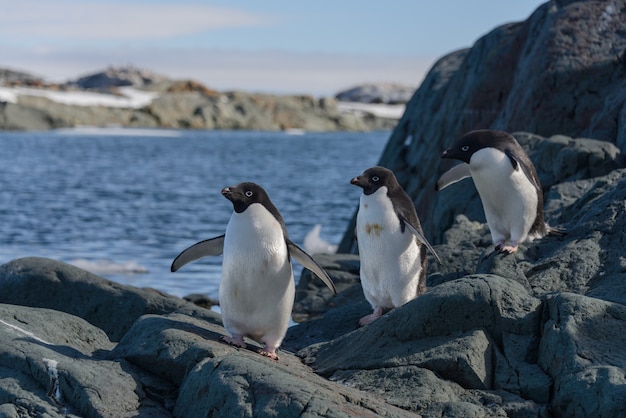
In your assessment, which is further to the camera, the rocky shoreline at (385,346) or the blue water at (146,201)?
the blue water at (146,201)

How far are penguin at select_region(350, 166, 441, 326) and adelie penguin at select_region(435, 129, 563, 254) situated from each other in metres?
0.82

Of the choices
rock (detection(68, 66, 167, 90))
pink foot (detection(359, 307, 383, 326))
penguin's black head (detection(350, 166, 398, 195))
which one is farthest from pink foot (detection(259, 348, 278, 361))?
rock (detection(68, 66, 167, 90))

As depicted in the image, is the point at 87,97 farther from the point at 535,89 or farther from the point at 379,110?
the point at 535,89

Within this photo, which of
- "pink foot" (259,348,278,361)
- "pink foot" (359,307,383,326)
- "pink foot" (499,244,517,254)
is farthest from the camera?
"pink foot" (499,244,517,254)

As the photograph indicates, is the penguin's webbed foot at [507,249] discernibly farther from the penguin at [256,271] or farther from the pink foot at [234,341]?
the pink foot at [234,341]

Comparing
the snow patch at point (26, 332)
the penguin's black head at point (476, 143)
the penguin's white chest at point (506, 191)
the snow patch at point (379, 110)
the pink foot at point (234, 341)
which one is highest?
the penguin's black head at point (476, 143)

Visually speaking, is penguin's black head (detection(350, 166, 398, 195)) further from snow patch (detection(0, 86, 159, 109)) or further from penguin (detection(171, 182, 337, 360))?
snow patch (detection(0, 86, 159, 109))

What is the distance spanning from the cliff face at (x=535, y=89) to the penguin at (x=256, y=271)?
5.04 meters

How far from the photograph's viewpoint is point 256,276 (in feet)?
21.7

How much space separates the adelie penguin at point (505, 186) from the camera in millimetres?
8289

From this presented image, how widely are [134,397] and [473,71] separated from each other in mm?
10989

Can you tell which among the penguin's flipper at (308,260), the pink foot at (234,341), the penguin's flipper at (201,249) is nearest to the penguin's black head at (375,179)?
the penguin's flipper at (308,260)

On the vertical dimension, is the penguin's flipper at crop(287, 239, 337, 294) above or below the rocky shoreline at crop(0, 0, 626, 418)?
above

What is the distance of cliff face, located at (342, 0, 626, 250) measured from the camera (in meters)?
13.2
